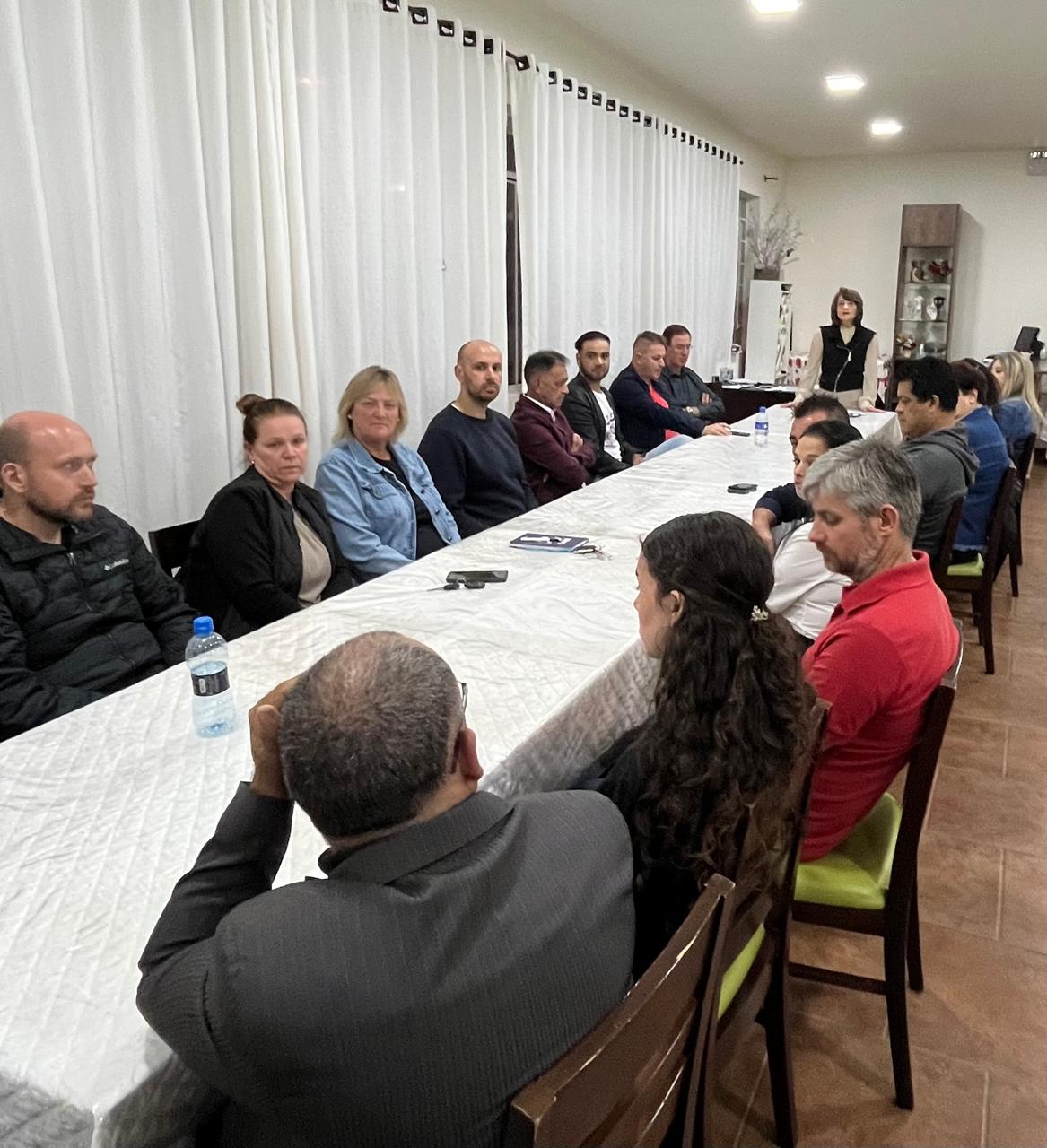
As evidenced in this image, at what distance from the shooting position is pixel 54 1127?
0.79 metres

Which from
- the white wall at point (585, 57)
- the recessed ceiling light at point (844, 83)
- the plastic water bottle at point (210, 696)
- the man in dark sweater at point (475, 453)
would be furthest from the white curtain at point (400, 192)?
the recessed ceiling light at point (844, 83)

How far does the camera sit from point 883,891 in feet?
4.96

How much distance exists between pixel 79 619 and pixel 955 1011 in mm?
1934

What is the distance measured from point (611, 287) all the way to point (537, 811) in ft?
16.4

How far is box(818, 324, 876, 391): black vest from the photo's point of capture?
602 centimetres

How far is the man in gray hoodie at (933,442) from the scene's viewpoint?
9.55ft

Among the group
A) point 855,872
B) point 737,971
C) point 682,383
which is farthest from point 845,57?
point 737,971

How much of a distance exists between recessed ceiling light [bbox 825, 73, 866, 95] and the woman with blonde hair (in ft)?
6.51

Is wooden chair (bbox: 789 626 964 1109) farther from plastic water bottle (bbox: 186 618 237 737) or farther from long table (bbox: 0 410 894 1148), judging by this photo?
plastic water bottle (bbox: 186 618 237 737)

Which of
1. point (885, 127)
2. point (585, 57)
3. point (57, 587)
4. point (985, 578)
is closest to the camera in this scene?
point (57, 587)

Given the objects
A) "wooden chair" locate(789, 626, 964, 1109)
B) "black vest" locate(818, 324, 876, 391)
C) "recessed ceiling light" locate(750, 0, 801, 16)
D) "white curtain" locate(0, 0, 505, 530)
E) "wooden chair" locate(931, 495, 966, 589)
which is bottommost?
"wooden chair" locate(789, 626, 964, 1109)

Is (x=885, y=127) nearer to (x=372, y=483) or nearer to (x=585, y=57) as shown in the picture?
(x=585, y=57)

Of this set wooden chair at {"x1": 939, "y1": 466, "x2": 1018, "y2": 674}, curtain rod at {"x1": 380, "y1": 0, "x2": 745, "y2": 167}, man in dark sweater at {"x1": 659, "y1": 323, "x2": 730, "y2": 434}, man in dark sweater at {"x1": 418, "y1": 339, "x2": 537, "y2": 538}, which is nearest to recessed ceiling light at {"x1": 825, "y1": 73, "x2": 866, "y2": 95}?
curtain rod at {"x1": 380, "y1": 0, "x2": 745, "y2": 167}

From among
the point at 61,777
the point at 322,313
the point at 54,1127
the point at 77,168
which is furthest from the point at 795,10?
the point at 54,1127
